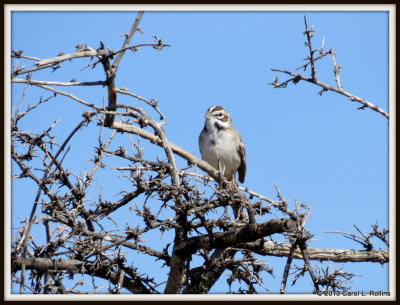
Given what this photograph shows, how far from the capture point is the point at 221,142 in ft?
30.6

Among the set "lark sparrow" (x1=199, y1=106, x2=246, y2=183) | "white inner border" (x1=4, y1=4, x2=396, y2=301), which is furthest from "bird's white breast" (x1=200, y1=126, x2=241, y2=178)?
"white inner border" (x1=4, y1=4, x2=396, y2=301)

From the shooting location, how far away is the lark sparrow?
9.30 m

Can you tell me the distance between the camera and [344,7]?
5555 millimetres

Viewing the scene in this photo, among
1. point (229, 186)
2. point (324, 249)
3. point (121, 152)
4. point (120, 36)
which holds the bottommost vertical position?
point (324, 249)

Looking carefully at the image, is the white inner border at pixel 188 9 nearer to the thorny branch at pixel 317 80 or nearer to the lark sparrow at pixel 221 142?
the thorny branch at pixel 317 80

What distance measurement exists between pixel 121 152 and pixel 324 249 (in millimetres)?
2092

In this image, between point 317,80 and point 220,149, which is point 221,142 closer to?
point 220,149

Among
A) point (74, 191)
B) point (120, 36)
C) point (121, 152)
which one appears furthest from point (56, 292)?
point (120, 36)

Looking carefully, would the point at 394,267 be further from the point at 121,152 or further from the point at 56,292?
the point at 56,292

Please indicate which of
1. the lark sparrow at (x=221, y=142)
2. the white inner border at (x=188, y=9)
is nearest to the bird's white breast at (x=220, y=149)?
the lark sparrow at (x=221, y=142)

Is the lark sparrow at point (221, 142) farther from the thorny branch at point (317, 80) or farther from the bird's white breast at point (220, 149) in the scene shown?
the thorny branch at point (317, 80)

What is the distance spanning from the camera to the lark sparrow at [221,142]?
930 centimetres

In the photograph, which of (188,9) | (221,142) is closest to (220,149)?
(221,142)

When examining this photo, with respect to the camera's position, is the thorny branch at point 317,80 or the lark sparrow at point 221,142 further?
the lark sparrow at point 221,142
